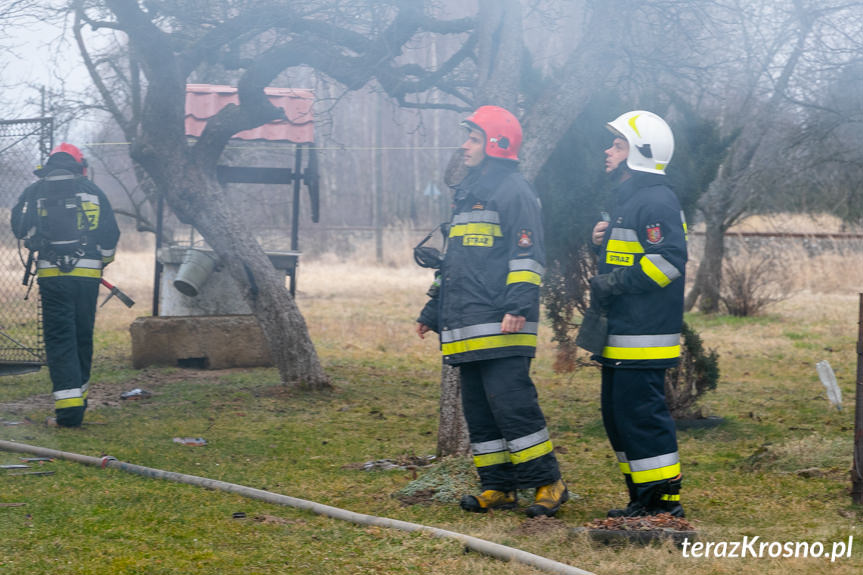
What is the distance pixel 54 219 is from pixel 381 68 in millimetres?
3011

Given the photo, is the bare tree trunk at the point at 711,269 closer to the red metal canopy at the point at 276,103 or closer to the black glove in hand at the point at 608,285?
the red metal canopy at the point at 276,103

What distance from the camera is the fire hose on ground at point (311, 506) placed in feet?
12.6

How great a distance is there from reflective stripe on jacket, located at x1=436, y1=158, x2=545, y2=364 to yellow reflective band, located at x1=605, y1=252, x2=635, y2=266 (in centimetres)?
35

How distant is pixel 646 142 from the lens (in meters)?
4.66

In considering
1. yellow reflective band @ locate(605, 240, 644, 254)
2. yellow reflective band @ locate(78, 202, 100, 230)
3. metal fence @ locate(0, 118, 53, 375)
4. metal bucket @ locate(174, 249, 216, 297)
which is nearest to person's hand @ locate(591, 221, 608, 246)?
yellow reflective band @ locate(605, 240, 644, 254)

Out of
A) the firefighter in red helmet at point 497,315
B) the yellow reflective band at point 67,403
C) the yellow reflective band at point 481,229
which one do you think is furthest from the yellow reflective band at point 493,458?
the yellow reflective band at point 67,403

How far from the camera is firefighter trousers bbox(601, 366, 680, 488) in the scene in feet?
14.8

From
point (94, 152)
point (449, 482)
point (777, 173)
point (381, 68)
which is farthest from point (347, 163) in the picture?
point (449, 482)

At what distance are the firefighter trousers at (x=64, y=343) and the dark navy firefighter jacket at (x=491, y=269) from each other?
11.7ft

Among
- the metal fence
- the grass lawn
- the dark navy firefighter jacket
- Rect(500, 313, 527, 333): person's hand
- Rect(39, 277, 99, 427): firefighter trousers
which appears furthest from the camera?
the metal fence

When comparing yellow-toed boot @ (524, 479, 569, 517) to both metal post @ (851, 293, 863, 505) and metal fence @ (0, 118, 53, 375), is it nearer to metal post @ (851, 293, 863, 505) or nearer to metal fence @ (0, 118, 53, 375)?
metal post @ (851, 293, 863, 505)

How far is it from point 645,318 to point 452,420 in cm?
196

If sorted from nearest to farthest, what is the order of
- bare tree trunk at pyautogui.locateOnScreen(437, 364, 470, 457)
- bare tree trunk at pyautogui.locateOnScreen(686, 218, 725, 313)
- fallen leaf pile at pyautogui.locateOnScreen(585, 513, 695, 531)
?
fallen leaf pile at pyautogui.locateOnScreen(585, 513, 695, 531)
bare tree trunk at pyautogui.locateOnScreen(437, 364, 470, 457)
bare tree trunk at pyautogui.locateOnScreen(686, 218, 725, 313)

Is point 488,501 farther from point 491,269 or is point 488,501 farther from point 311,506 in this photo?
point 491,269
